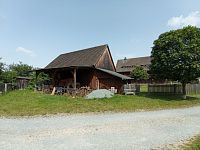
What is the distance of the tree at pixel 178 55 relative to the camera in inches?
1018

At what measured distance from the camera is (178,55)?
26.2 m

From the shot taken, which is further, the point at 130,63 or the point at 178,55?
the point at 130,63

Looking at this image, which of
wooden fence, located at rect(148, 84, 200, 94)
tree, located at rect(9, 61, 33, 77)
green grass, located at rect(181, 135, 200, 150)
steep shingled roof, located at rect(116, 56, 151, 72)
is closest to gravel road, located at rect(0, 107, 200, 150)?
green grass, located at rect(181, 135, 200, 150)

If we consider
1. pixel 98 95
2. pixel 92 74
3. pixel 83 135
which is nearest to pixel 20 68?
pixel 92 74

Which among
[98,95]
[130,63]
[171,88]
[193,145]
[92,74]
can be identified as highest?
[130,63]

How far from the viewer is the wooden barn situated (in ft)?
99.7

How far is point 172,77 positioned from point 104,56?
10.6m

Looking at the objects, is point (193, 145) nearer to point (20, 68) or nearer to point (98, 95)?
point (98, 95)

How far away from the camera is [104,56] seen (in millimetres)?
33938

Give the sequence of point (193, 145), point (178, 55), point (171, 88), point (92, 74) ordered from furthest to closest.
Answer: point (171, 88), point (92, 74), point (178, 55), point (193, 145)

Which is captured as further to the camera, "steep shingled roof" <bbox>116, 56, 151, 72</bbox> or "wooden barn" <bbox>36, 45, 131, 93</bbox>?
"steep shingled roof" <bbox>116, 56, 151, 72</bbox>

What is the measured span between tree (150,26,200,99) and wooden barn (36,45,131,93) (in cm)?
523

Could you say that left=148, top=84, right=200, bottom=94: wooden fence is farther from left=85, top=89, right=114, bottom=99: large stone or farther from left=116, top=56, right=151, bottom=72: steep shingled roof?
left=116, top=56, right=151, bottom=72: steep shingled roof

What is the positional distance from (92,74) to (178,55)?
10872mm
